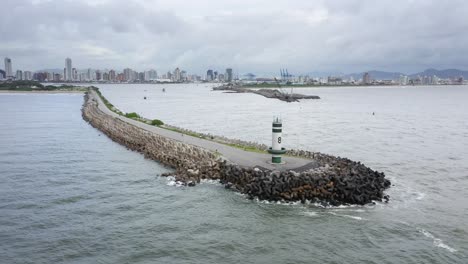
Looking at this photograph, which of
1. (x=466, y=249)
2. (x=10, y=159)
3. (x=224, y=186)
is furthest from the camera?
(x=10, y=159)

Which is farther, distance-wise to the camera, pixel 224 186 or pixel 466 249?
pixel 224 186

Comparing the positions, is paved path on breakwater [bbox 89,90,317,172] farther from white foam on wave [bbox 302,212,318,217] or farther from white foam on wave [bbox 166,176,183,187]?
white foam on wave [bbox 302,212,318,217]

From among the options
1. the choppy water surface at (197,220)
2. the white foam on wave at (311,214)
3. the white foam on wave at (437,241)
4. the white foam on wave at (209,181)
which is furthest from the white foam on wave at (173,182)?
the white foam on wave at (437,241)

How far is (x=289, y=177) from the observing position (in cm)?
1897

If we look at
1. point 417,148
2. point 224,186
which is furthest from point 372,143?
point 224,186

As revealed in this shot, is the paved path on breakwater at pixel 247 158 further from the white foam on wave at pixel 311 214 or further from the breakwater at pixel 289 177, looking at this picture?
the white foam on wave at pixel 311 214

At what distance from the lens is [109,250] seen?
44.4ft

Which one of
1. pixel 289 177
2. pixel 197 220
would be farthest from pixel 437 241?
pixel 197 220

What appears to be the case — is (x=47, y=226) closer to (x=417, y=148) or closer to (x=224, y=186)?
(x=224, y=186)

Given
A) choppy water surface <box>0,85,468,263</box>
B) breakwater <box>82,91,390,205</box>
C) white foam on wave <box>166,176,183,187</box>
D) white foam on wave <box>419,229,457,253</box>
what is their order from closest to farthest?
choppy water surface <box>0,85,468,263</box>, white foam on wave <box>419,229,457,253</box>, breakwater <box>82,91,390,205</box>, white foam on wave <box>166,176,183,187</box>

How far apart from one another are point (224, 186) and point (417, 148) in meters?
20.9

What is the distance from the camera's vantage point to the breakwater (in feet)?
60.8

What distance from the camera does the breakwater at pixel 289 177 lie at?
18.5m

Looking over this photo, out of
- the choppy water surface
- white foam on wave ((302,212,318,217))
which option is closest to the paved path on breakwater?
the choppy water surface
